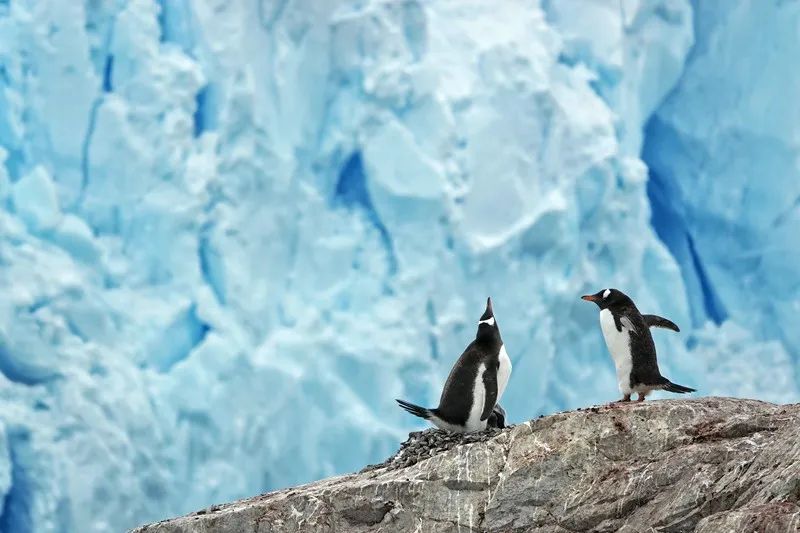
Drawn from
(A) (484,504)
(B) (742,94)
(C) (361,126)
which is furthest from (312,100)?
(A) (484,504)

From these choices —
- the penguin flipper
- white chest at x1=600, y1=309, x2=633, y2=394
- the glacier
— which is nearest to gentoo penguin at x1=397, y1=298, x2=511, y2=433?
white chest at x1=600, y1=309, x2=633, y2=394

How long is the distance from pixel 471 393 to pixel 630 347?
93cm

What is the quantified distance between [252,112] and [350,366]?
347 centimetres

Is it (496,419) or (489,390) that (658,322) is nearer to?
(496,419)

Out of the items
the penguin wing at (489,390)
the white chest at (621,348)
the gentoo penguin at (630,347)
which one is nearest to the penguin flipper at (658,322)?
the gentoo penguin at (630,347)

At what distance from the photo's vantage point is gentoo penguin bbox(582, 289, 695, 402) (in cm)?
582

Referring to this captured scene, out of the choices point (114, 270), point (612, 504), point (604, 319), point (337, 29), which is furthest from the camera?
point (337, 29)

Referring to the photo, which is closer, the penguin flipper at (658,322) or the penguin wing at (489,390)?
the penguin wing at (489,390)

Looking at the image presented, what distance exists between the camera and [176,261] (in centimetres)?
Answer: 1395

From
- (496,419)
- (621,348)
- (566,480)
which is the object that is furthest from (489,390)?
(566,480)

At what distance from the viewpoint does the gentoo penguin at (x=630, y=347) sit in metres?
5.82

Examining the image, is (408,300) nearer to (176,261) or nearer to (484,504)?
(176,261)

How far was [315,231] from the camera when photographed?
14523 mm

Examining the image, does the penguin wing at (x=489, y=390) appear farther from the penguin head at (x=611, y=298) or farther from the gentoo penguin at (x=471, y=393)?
the penguin head at (x=611, y=298)
